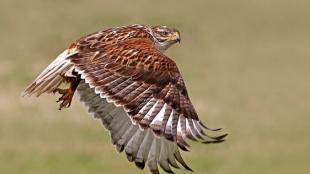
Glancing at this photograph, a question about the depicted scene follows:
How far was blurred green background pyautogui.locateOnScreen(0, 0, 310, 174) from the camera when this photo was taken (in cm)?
2244

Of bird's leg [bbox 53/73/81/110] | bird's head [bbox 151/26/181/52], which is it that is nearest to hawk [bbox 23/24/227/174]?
bird's leg [bbox 53/73/81/110]

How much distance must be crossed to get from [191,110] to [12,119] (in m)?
15.5

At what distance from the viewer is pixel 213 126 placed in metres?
26.0

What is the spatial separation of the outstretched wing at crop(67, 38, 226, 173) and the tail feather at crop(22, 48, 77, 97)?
9cm

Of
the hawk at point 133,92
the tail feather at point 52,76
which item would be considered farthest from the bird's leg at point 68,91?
the tail feather at point 52,76

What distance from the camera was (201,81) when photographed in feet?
109

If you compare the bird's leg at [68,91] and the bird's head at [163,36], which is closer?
the bird's leg at [68,91]

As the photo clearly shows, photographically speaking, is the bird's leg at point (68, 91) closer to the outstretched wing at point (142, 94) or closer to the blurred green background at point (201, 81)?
the outstretched wing at point (142, 94)

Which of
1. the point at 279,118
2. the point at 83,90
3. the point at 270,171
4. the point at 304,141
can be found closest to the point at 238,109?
the point at 279,118

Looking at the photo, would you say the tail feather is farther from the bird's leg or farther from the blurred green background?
the blurred green background

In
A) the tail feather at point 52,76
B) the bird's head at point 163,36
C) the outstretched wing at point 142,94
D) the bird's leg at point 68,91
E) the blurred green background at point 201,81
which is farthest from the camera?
the blurred green background at point 201,81

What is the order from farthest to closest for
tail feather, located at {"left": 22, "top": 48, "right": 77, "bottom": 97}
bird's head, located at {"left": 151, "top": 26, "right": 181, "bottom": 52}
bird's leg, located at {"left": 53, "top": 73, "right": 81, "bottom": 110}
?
1. bird's head, located at {"left": 151, "top": 26, "right": 181, "bottom": 52}
2. bird's leg, located at {"left": 53, "top": 73, "right": 81, "bottom": 110}
3. tail feather, located at {"left": 22, "top": 48, "right": 77, "bottom": 97}

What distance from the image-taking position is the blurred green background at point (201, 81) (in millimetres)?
22438

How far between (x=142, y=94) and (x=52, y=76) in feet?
4.61
